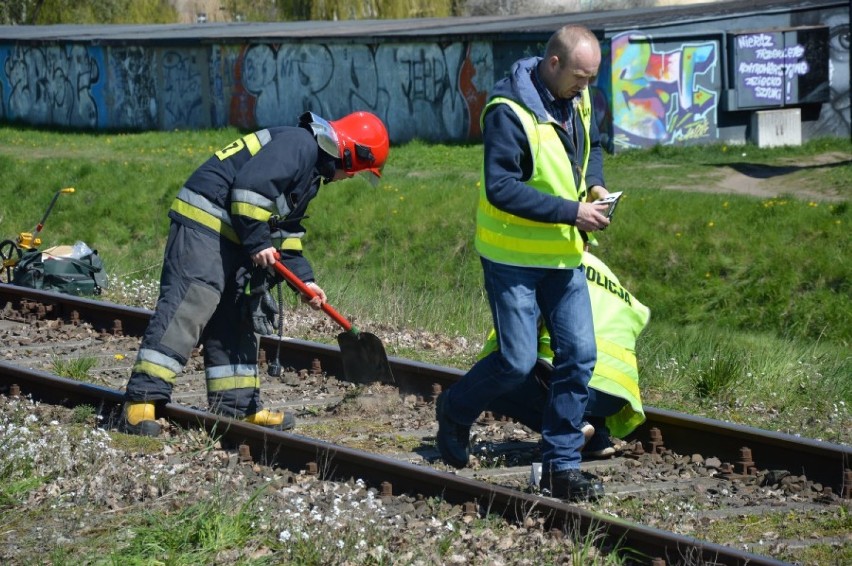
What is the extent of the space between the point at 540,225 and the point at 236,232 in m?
1.89

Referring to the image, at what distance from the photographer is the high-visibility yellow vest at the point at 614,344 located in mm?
6625

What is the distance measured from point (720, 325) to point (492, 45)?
12.4 metres

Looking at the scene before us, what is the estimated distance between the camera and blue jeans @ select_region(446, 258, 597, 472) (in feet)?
19.4

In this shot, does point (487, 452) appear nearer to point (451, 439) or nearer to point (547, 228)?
point (451, 439)

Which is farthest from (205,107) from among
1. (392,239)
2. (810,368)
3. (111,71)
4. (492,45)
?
(810,368)

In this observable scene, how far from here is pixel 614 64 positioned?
2253 cm

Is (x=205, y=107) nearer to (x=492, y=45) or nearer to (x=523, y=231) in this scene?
(x=492, y=45)

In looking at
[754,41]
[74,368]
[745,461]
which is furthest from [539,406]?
[754,41]

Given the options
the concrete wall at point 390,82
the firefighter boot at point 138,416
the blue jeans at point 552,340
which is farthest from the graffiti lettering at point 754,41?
the blue jeans at point 552,340

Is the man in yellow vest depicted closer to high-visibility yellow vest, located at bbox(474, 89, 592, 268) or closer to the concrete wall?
high-visibility yellow vest, located at bbox(474, 89, 592, 268)

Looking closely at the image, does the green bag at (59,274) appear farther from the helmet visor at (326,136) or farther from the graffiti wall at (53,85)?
the graffiti wall at (53,85)

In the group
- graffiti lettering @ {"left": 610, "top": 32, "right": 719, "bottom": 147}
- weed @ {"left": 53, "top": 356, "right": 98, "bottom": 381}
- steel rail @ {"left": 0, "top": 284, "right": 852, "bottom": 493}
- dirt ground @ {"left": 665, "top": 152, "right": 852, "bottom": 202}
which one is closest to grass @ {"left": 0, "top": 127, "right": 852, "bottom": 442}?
dirt ground @ {"left": 665, "top": 152, "right": 852, "bottom": 202}

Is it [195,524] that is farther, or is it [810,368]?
[810,368]

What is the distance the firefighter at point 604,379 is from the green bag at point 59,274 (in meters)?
6.50
